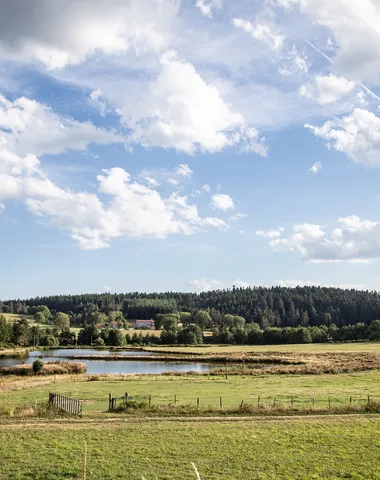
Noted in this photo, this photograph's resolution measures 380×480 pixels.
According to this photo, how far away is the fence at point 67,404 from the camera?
3434 cm

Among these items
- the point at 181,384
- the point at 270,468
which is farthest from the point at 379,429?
the point at 181,384

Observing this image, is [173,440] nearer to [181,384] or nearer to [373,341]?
[181,384]

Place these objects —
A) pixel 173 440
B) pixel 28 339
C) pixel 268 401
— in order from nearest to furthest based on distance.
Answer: pixel 173 440, pixel 268 401, pixel 28 339

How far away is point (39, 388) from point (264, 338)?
128338 millimetres

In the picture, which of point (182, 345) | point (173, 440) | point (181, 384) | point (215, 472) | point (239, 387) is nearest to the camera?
point (215, 472)

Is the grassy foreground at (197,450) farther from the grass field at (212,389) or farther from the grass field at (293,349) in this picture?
the grass field at (293,349)

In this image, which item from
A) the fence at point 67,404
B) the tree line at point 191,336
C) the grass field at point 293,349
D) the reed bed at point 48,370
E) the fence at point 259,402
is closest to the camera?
the fence at point 67,404

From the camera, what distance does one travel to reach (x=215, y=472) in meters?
21.0

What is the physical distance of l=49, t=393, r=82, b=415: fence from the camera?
3434 cm

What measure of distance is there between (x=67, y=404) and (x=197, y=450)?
14.4m

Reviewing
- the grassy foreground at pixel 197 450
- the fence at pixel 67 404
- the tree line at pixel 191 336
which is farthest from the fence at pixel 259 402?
the tree line at pixel 191 336

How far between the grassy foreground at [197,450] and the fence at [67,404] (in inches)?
140

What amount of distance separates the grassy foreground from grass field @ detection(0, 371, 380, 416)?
6.92m

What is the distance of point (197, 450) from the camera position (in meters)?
24.4
